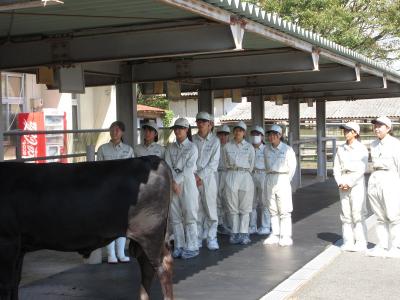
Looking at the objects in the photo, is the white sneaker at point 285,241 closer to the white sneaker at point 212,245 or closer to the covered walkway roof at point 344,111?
the white sneaker at point 212,245

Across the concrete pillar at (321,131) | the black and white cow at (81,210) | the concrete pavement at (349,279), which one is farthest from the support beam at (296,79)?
the black and white cow at (81,210)

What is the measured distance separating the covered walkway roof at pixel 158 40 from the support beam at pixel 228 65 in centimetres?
2

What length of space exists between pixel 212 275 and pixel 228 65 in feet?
13.3

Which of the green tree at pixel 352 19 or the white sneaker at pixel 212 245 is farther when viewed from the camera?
the green tree at pixel 352 19

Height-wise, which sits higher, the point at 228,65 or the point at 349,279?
the point at 228,65

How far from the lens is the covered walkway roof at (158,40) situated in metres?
6.72

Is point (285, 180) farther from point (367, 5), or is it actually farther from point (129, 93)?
point (367, 5)

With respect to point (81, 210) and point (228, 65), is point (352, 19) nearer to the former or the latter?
point (228, 65)

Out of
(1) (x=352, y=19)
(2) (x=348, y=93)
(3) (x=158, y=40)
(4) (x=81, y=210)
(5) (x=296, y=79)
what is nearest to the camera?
(4) (x=81, y=210)

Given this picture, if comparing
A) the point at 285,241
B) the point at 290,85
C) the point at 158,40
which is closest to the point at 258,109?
the point at 290,85

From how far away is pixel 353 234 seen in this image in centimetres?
953

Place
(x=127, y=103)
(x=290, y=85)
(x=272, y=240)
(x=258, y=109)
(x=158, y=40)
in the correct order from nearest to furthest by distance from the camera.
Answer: (x=158, y=40), (x=272, y=240), (x=127, y=103), (x=290, y=85), (x=258, y=109)

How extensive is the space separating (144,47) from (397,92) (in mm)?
11939

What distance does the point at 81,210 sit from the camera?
584 cm
